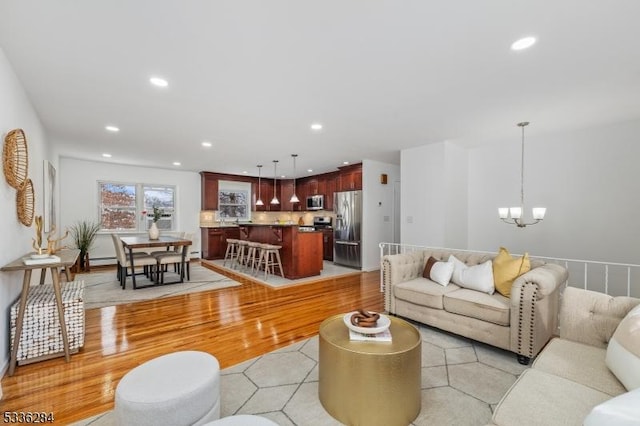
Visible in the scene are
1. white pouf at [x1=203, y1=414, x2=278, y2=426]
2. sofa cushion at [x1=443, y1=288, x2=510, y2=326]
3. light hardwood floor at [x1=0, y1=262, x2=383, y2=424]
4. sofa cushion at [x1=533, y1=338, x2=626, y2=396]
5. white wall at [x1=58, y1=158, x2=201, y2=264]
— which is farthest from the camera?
white wall at [x1=58, y1=158, x2=201, y2=264]

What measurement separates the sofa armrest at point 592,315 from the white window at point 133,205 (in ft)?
24.2

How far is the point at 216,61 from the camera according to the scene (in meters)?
2.37

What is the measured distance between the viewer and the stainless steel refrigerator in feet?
22.0

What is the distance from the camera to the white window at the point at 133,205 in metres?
7.06

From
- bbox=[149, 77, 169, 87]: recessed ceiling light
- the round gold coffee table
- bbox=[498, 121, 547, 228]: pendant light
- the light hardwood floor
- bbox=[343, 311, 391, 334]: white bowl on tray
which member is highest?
bbox=[149, 77, 169, 87]: recessed ceiling light

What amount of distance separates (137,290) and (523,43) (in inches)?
229

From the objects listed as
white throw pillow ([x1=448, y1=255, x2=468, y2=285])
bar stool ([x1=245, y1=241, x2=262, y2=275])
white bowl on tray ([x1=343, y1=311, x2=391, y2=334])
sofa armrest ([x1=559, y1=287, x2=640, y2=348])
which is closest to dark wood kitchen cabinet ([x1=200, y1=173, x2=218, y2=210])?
bar stool ([x1=245, y1=241, x2=262, y2=275])

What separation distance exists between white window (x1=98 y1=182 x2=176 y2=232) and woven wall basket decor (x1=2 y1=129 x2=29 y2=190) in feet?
14.1

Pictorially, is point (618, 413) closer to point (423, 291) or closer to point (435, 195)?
point (423, 291)

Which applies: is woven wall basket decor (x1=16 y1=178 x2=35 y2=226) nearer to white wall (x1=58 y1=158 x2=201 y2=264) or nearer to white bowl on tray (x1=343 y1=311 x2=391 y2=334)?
white bowl on tray (x1=343 y1=311 x2=391 y2=334)

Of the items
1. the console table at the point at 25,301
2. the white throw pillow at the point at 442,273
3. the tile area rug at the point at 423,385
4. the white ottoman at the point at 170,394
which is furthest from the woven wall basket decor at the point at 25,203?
the white throw pillow at the point at 442,273

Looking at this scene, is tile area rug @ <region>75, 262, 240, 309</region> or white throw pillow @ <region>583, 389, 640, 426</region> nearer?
white throw pillow @ <region>583, 389, 640, 426</region>

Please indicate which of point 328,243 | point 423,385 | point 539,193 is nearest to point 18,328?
point 423,385

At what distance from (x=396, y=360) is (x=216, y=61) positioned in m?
2.59
